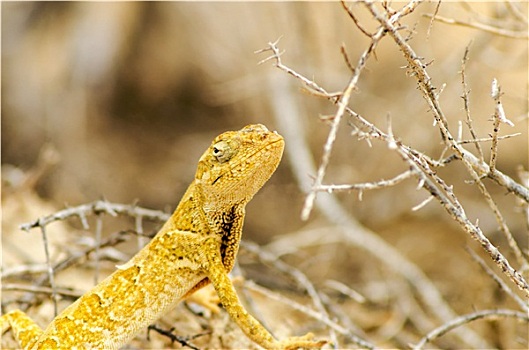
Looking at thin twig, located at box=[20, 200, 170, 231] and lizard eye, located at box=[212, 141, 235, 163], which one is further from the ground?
lizard eye, located at box=[212, 141, 235, 163]

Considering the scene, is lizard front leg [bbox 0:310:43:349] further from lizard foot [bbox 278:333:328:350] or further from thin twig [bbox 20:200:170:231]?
lizard foot [bbox 278:333:328:350]

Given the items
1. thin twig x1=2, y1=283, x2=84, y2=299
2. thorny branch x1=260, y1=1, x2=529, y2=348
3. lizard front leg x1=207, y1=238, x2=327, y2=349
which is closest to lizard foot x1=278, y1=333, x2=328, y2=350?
lizard front leg x1=207, y1=238, x2=327, y2=349

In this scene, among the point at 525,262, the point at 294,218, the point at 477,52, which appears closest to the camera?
the point at 525,262

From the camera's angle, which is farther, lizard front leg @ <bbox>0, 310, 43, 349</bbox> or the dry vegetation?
the dry vegetation

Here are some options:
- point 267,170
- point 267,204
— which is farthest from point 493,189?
point 267,170

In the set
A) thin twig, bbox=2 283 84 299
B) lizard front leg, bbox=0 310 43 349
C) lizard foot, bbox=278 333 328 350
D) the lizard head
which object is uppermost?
the lizard head

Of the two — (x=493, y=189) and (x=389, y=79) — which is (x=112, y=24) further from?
(x=493, y=189)

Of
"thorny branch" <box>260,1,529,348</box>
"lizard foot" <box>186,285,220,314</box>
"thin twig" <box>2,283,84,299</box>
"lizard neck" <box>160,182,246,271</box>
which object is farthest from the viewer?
"lizard foot" <box>186,285,220,314</box>

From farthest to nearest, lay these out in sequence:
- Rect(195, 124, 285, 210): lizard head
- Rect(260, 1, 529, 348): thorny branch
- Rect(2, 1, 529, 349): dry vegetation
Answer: Rect(2, 1, 529, 349): dry vegetation → Rect(195, 124, 285, 210): lizard head → Rect(260, 1, 529, 348): thorny branch
